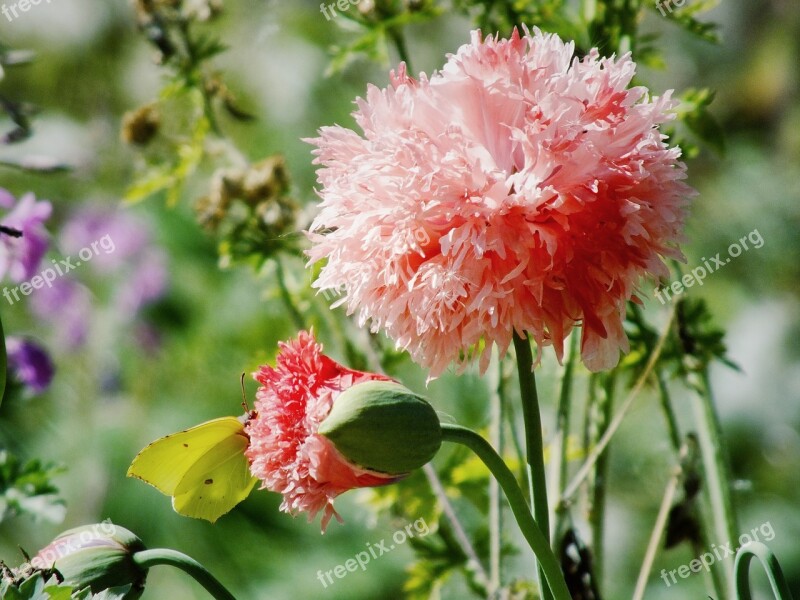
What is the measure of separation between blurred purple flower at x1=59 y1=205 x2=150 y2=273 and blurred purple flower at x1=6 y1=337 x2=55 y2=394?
106 centimetres

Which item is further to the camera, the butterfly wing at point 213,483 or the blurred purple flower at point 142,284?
the blurred purple flower at point 142,284

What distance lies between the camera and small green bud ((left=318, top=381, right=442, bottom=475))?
0.42m

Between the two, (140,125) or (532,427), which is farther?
(140,125)

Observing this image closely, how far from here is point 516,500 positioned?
439 millimetres

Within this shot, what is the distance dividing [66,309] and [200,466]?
1612 millimetres

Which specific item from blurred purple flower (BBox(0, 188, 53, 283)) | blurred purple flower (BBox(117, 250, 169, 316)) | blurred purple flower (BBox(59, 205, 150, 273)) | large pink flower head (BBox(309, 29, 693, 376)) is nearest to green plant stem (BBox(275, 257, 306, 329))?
blurred purple flower (BBox(0, 188, 53, 283))

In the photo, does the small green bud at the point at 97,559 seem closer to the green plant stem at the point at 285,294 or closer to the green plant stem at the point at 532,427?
the green plant stem at the point at 532,427

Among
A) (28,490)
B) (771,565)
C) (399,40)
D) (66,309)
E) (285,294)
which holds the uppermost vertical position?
(66,309)

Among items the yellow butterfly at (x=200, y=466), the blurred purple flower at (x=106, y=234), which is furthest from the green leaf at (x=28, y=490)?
the blurred purple flower at (x=106, y=234)

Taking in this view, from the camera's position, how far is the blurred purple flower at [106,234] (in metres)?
1.96

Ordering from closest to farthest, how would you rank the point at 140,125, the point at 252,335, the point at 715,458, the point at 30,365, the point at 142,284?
the point at 715,458
the point at 30,365
the point at 140,125
the point at 252,335
the point at 142,284

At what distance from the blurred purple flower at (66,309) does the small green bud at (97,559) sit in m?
1.56

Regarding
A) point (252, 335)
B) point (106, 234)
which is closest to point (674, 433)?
point (252, 335)

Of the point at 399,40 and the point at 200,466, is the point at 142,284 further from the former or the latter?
the point at 200,466
